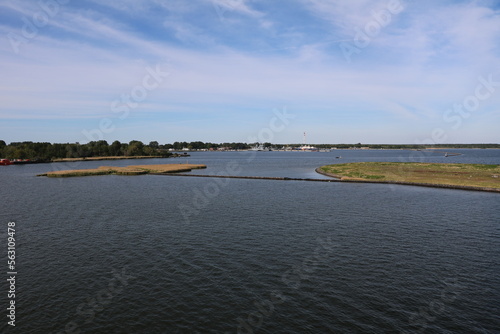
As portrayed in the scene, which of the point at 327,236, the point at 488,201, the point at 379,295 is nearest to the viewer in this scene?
the point at 379,295

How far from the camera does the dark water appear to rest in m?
23.5

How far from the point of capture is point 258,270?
32031mm

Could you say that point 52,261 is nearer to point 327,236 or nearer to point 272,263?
point 272,263

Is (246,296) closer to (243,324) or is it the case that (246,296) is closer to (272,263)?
(243,324)

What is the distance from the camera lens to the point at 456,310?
2434 centimetres

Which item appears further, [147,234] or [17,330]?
[147,234]

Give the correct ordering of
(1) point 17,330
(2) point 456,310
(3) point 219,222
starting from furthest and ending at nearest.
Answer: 1. (3) point 219,222
2. (2) point 456,310
3. (1) point 17,330

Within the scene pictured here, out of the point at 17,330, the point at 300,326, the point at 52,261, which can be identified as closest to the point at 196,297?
the point at 300,326

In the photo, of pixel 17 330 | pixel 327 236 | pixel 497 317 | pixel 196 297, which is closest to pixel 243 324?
pixel 196 297

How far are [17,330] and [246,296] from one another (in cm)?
1775

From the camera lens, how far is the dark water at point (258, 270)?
23.5 metres

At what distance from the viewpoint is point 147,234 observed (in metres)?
45.0

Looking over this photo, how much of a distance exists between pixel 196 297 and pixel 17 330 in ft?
44.0

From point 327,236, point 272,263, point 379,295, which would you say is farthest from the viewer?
point 327,236
